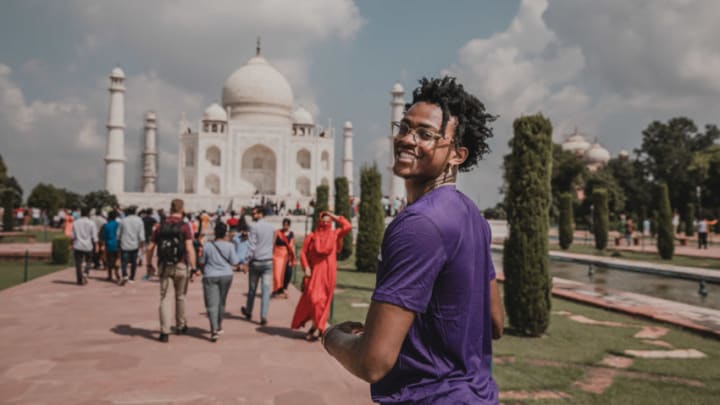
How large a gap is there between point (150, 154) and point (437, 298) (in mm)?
47029

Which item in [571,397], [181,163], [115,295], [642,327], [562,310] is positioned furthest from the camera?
[181,163]

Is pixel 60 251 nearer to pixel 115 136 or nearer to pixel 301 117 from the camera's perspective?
pixel 115 136

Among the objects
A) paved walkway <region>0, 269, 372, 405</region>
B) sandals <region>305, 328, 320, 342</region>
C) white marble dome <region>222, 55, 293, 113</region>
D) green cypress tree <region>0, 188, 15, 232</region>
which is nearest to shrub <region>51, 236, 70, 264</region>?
paved walkway <region>0, 269, 372, 405</region>

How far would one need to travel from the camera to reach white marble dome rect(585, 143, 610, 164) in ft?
173

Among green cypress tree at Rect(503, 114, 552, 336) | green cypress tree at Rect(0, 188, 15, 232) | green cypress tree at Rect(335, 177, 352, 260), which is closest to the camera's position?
green cypress tree at Rect(503, 114, 552, 336)

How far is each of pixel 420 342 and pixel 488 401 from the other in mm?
208

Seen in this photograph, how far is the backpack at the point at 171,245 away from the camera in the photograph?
541 cm

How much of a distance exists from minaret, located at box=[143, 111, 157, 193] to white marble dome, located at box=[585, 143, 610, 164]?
4187 centimetres

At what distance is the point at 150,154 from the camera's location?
44344 mm

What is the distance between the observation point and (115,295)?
8.16 m

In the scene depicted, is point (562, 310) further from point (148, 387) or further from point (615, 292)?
point (148, 387)

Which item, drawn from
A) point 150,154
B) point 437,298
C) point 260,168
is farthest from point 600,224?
point 150,154

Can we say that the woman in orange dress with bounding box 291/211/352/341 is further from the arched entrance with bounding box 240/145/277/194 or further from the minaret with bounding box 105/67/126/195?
the arched entrance with bounding box 240/145/277/194

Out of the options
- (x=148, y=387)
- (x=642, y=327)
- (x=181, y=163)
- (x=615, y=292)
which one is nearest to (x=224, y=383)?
(x=148, y=387)
